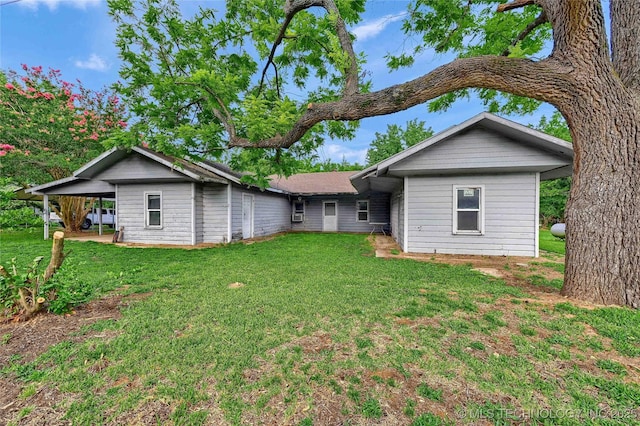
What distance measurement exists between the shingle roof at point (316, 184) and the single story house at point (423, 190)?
3324mm

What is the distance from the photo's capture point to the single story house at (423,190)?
703 cm

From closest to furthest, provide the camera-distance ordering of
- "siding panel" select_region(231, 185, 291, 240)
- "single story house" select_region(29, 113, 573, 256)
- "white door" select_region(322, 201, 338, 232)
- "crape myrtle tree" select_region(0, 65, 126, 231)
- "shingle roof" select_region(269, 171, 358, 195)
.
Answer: "single story house" select_region(29, 113, 573, 256) < "siding panel" select_region(231, 185, 291, 240) < "crape myrtle tree" select_region(0, 65, 126, 231) < "shingle roof" select_region(269, 171, 358, 195) < "white door" select_region(322, 201, 338, 232)

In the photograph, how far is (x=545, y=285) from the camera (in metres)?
4.74

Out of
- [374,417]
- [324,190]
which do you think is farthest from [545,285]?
[324,190]

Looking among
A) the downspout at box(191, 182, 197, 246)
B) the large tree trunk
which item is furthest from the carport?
the large tree trunk

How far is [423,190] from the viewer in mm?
8086

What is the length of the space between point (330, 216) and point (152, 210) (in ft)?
29.9

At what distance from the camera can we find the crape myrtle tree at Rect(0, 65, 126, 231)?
38.6 feet

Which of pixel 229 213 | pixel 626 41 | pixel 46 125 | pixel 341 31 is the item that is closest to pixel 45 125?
pixel 46 125

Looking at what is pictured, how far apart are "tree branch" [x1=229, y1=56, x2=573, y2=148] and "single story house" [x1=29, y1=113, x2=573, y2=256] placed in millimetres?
3029

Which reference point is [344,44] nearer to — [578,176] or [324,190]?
[578,176]

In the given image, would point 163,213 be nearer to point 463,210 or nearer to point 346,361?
point 346,361

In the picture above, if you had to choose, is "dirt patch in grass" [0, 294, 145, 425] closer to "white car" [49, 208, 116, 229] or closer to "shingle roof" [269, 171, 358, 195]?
"shingle roof" [269, 171, 358, 195]

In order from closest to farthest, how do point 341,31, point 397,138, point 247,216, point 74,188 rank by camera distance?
point 341,31
point 74,188
point 247,216
point 397,138
